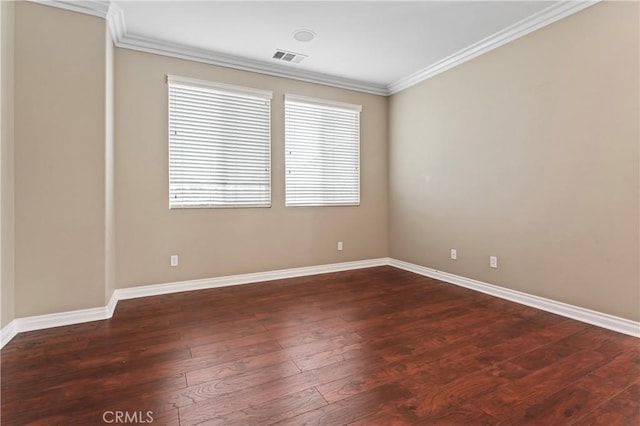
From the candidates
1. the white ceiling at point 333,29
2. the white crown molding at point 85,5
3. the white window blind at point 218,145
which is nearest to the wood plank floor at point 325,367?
the white window blind at point 218,145

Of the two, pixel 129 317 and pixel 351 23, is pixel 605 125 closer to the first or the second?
pixel 351 23

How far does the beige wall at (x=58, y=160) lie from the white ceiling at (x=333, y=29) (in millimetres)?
524

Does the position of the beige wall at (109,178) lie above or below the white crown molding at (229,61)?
below

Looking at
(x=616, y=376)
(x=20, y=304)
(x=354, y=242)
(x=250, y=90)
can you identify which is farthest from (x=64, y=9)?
(x=616, y=376)

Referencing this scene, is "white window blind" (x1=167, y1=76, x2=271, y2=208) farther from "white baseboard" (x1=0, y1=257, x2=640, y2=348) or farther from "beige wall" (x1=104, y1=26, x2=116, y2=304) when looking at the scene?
"white baseboard" (x1=0, y1=257, x2=640, y2=348)

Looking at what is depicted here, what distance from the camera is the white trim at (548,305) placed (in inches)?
95.4

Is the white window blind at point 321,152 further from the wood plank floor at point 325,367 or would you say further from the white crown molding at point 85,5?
the white crown molding at point 85,5

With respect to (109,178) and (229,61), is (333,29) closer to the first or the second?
(229,61)

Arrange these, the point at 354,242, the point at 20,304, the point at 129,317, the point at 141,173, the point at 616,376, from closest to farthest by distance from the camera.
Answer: the point at 616,376
the point at 20,304
the point at 129,317
the point at 141,173
the point at 354,242

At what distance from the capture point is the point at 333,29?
3.15 meters

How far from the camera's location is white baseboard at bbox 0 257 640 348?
246cm

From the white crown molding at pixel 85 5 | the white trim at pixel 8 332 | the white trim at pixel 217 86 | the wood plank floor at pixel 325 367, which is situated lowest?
the wood plank floor at pixel 325 367

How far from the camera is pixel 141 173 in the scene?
3373 millimetres

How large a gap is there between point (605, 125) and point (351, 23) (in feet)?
7.77
